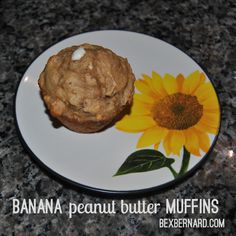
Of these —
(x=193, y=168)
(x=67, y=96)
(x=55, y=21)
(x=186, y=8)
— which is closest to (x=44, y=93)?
(x=67, y=96)

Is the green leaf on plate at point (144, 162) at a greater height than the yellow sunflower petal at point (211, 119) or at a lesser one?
lesser

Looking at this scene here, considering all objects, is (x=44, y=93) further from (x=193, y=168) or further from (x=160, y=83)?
(x=193, y=168)

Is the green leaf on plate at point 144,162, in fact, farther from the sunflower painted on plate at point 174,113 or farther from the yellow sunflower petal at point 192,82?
the yellow sunflower petal at point 192,82

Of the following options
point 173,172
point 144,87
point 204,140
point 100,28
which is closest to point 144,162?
point 173,172

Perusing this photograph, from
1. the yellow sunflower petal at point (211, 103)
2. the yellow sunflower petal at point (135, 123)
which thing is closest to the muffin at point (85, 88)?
the yellow sunflower petal at point (135, 123)

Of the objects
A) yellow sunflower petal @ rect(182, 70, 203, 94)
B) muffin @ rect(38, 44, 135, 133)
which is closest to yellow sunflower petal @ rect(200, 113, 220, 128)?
yellow sunflower petal @ rect(182, 70, 203, 94)

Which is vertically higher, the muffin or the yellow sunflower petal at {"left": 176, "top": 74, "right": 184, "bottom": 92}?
the muffin

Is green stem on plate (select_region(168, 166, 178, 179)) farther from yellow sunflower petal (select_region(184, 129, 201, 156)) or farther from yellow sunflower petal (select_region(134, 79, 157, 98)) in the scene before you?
yellow sunflower petal (select_region(134, 79, 157, 98))
